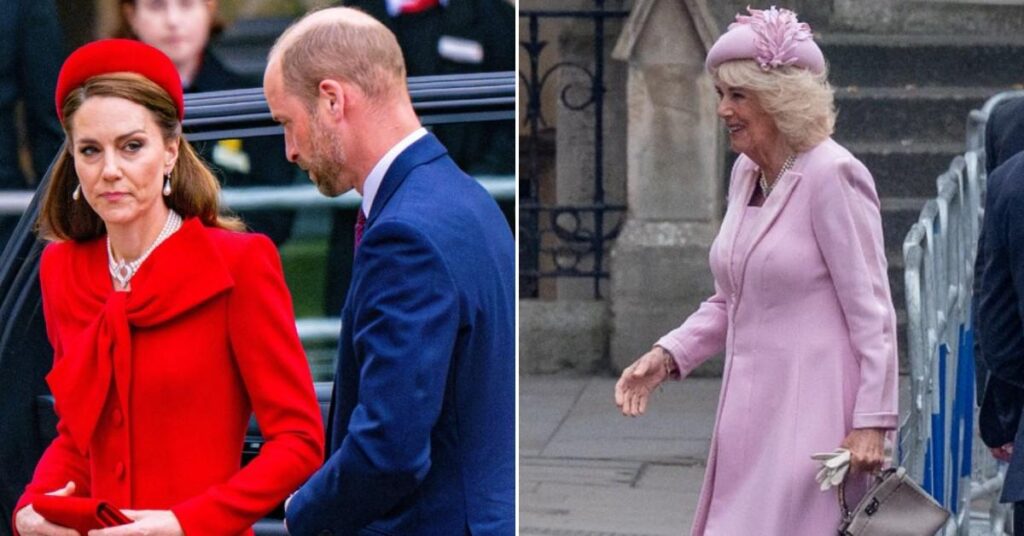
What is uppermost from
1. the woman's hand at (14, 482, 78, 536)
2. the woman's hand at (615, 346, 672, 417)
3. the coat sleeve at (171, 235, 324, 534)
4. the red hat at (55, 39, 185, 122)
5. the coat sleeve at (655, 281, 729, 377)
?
the red hat at (55, 39, 185, 122)

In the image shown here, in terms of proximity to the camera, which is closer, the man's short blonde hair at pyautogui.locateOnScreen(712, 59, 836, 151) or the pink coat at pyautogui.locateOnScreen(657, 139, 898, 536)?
the pink coat at pyautogui.locateOnScreen(657, 139, 898, 536)

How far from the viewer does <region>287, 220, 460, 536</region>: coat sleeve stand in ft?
9.68

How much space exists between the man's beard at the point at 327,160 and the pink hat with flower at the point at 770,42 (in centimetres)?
166

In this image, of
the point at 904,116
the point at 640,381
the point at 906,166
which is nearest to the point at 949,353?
the point at 640,381

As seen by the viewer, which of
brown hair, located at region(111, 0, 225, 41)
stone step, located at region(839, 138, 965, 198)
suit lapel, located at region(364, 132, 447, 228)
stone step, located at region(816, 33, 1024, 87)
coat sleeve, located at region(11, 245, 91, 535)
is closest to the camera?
suit lapel, located at region(364, 132, 447, 228)

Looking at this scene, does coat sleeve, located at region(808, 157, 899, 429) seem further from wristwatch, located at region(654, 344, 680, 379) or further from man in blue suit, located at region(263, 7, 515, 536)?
man in blue suit, located at region(263, 7, 515, 536)

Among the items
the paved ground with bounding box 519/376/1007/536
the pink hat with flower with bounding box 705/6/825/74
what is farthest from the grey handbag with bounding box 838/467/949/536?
the paved ground with bounding box 519/376/1007/536

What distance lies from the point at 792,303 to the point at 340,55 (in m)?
1.74

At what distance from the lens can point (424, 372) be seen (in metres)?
2.96

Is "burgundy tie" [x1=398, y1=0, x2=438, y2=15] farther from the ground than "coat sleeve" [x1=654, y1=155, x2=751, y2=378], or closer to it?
farther from the ground

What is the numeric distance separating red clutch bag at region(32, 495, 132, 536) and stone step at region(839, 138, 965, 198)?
776cm

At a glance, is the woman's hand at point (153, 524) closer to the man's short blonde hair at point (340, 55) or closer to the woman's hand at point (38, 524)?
the woman's hand at point (38, 524)

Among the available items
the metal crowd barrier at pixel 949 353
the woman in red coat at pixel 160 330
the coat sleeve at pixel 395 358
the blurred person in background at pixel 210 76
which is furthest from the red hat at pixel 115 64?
the metal crowd barrier at pixel 949 353

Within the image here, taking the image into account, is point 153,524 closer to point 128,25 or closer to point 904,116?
point 128,25
